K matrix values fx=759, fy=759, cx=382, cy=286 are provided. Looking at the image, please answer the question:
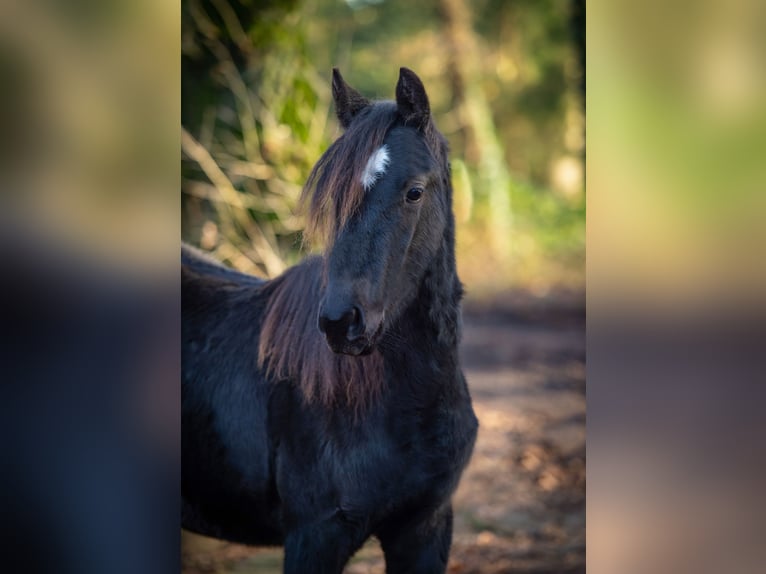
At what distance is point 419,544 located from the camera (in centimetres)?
241

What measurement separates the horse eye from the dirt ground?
71 cm

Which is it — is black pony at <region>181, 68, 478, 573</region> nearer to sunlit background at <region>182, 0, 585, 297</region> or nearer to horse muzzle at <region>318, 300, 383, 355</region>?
horse muzzle at <region>318, 300, 383, 355</region>

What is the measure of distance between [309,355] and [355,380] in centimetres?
16

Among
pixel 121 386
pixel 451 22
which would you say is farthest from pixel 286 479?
pixel 451 22

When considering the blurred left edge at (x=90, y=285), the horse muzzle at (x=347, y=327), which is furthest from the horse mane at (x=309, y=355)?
the blurred left edge at (x=90, y=285)

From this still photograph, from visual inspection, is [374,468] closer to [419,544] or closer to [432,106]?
[419,544]

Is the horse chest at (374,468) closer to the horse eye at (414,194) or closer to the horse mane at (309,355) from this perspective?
the horse mane at (309,355)

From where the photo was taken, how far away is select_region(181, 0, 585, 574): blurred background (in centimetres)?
269

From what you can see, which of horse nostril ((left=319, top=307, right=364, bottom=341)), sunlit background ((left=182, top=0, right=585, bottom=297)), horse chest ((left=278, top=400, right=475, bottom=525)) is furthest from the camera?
sunlit background ((left=182, top=0, right=585, bottom=297))

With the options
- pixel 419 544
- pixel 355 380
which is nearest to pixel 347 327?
pixel 355 380

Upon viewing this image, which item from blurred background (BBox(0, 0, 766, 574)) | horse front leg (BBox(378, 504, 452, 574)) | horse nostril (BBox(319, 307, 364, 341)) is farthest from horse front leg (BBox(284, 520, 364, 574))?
horse nostril (BBox(319, 307, 364, 341))

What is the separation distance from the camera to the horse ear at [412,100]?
7.16 ft

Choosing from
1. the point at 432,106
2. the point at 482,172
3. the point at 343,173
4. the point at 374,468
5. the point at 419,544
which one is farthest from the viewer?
the point at 482,172

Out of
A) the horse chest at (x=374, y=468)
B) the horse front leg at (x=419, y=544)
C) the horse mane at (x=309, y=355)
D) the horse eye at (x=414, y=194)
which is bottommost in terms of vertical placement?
the horse front leg at (x=419, y=544)
